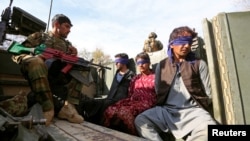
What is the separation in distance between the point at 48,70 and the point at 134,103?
1016 mm

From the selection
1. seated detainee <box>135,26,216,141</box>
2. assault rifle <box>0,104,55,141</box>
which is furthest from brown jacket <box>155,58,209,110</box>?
assault rifle <box>0,104,55,141</box>

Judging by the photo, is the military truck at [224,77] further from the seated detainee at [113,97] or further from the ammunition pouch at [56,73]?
the seated detainee at [113,97]

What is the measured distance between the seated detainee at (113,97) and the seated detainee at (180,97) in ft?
3.01

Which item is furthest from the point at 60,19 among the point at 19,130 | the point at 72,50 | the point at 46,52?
the point at 19,130

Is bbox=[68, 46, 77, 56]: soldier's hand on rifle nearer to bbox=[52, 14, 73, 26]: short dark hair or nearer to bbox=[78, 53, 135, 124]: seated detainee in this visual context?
bbox=[52, 14, 73, 26]: short dark hair

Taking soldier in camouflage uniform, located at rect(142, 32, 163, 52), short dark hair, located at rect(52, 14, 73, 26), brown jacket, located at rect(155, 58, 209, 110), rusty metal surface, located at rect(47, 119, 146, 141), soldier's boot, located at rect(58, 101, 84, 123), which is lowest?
rusty metal surface, located at rect(47, 119, 146, 141)

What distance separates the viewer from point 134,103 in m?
2.75

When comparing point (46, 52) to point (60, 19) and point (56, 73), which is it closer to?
point (56, 73)

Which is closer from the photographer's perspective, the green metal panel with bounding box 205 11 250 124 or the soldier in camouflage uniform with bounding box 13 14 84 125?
the green metal panel with bounding box 205 11 250 124

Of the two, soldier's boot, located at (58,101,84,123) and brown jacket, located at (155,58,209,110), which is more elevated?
brown jacket, located at (155,58,209,110)

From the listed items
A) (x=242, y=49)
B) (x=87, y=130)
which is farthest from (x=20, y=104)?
(x=242, y=49)

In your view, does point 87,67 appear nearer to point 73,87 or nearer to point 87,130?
point 73,87

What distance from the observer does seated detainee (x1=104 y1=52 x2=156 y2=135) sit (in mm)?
2508

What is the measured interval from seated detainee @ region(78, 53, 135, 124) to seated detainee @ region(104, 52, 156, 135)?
0.24 meters
